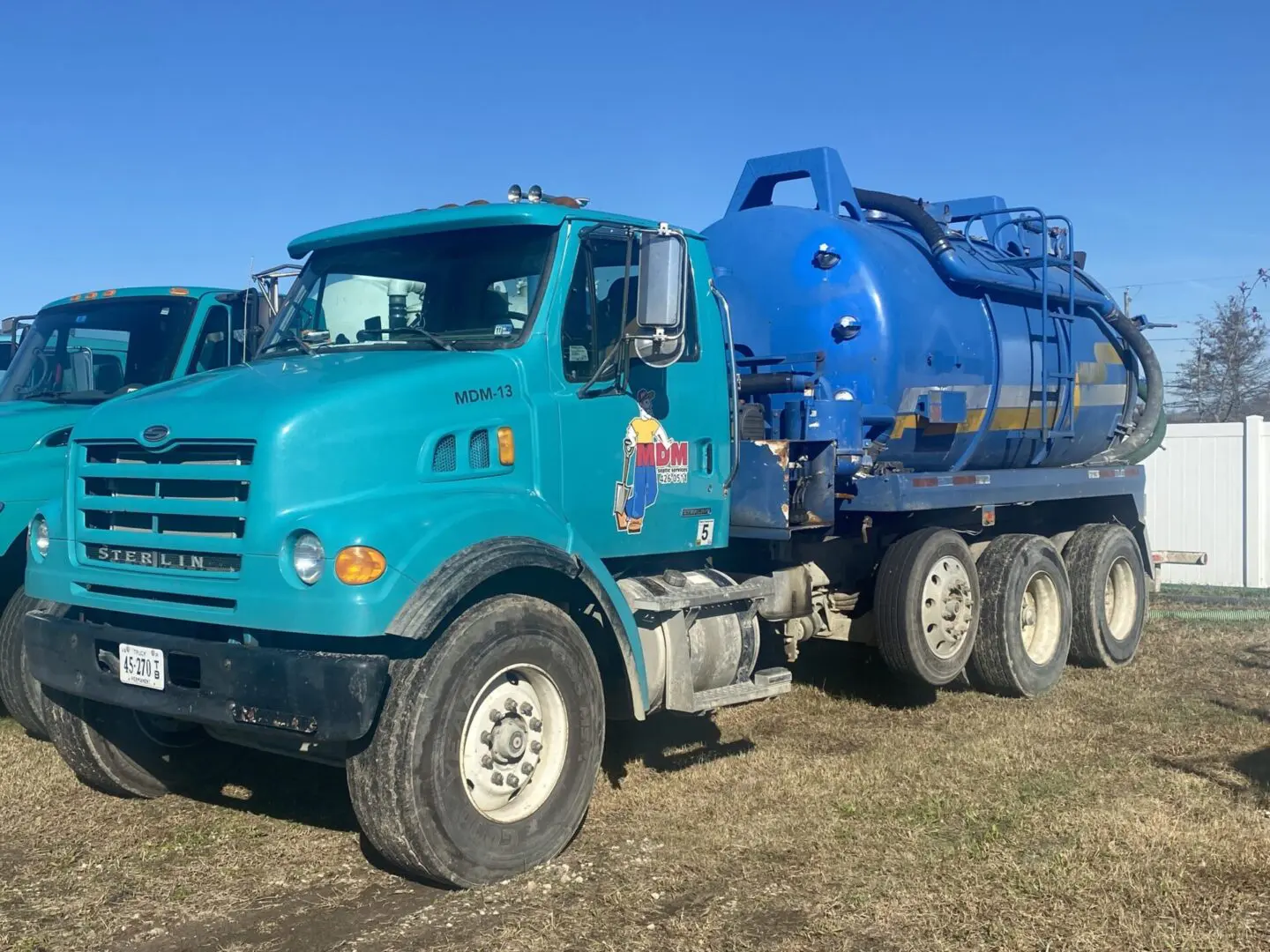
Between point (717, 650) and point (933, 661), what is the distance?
232 centimetres

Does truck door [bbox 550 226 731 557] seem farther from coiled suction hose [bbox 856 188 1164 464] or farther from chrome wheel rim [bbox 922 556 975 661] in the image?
coiled suction hose [bbox 856 188 1164 464]

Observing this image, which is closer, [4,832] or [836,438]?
[4,832]

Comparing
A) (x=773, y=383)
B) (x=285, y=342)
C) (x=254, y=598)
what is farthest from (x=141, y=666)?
(x=773, y=383)

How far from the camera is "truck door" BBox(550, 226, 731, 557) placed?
582 cm

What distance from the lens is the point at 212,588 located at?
4918 millimetres

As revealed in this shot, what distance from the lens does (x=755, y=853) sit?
548cm

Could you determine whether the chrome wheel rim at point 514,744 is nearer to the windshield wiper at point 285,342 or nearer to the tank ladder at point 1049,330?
the windshield wiper at point 285,342

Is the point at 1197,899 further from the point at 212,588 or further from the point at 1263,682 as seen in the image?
the point at 1263,682

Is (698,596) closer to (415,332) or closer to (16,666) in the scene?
(415,332)

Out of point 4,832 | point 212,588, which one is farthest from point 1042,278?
point 4,832

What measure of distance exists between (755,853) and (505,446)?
2051mm

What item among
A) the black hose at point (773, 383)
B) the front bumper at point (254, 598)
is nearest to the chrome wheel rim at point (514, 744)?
the front bumper at point (254, 598)

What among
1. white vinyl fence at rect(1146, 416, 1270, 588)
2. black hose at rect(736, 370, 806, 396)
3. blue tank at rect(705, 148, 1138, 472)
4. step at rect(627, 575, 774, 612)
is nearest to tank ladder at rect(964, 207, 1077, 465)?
blue tank at rect(705, 148, 1138, 472)

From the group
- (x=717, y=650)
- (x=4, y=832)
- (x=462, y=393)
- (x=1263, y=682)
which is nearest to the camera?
(x=462, y=393)
